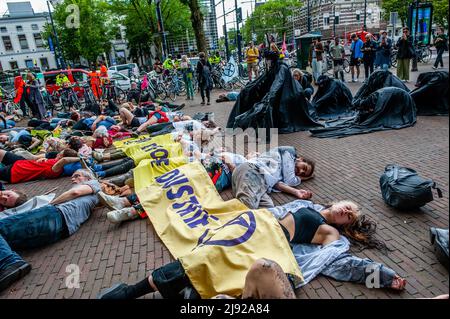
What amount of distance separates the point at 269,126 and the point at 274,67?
5.81 feet

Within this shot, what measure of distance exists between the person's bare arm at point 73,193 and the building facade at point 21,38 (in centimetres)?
5609

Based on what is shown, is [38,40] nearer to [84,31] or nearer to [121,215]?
[84,31]

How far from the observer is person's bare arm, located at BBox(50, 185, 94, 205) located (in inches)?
173

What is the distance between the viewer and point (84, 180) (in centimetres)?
520

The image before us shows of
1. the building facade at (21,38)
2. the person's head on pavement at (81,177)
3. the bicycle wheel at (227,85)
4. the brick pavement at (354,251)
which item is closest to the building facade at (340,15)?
the bicycle wheel at (227,85)

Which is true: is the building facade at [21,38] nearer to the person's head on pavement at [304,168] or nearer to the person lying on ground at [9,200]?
the person lying on ground at [9,200]

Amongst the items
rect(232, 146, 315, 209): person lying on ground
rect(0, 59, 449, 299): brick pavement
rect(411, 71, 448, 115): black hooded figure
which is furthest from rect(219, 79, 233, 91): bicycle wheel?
rect(232, 146, 315, 209): person lying on ground

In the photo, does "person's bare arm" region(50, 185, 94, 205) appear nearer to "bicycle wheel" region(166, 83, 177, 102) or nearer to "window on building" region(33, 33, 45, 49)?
"bicycle wheel" region(166, 83, 177, 102)

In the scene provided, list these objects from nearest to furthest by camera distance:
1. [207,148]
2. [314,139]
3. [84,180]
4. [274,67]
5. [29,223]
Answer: [29,223] → [84,180] → [207,148] → [314,139] → [274,67]

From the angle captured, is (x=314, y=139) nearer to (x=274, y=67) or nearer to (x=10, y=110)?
(x=274, y=67)

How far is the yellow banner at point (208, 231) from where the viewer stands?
2.69 m

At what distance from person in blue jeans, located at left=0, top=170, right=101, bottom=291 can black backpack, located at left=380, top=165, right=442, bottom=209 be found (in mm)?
3943

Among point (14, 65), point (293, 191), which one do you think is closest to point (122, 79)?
point (293, 191)

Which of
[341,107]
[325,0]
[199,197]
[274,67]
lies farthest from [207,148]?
[325,0]
